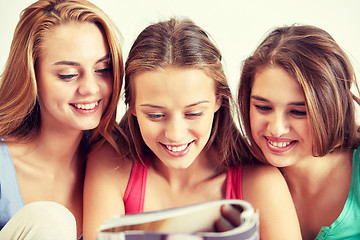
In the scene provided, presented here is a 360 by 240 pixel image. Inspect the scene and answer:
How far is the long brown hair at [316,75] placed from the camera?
5.00 feet

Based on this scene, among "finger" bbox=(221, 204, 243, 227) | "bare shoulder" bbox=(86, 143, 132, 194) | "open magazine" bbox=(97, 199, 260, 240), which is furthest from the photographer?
"bare shoulder" bbox=(86, 143, 132, 194)

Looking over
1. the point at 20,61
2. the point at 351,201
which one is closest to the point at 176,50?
the point at 20,61

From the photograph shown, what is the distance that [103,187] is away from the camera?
163 cm

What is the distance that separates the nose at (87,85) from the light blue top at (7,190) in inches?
15.4

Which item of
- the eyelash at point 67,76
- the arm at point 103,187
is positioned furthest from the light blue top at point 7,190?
the eyelash at point 67,76

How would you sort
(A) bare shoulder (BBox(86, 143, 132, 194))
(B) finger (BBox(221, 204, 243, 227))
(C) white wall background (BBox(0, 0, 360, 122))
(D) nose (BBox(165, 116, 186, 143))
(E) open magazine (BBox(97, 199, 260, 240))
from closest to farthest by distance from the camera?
(E) open magazine (BBox(97, 199, 260, 240))
(B) finger (BBox(221, 204, 243, 227))
(D) nose (BBox(165, 116, 186, 143))
(A) bare shoulder (BBox(86, 143, 132, 194))
(C) white wall background (BBox(0, 0, 360, 122))

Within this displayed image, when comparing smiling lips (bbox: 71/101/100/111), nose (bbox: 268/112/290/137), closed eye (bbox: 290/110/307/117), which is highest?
smiling lips (bbox: 71/101/100/111)

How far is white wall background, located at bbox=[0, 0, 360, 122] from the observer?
8.98ft

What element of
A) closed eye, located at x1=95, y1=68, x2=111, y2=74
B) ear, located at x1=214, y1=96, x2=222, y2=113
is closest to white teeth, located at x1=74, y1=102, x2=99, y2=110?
closed eye, located at x1=95, y1=68, x2=111, y2=74

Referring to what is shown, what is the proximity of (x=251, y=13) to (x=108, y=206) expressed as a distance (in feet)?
5.41

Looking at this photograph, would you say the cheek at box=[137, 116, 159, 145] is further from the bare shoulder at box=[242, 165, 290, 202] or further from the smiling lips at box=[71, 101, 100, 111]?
the bare shoulder at box=[242, 165, 290, 202]

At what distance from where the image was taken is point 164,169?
1720mm

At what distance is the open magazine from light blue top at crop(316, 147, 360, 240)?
0.77 metres

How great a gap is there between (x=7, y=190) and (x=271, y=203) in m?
0.90
